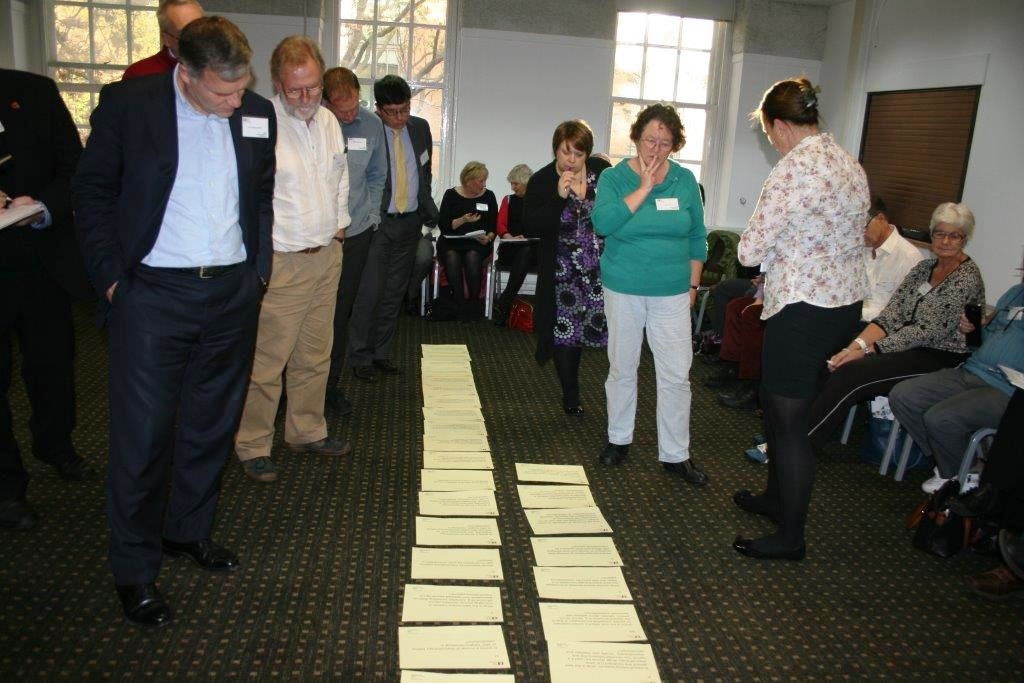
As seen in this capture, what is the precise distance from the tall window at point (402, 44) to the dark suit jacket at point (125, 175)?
5.89 metres

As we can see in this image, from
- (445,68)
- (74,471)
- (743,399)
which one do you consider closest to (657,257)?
(743,399)

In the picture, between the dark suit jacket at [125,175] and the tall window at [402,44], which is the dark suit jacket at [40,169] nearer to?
the dark suit jacket at [125,175]

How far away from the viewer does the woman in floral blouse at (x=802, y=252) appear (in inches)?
95.6

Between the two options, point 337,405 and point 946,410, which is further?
point 337,405

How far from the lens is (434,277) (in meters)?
6.57

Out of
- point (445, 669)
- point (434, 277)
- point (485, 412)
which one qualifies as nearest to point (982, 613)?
point (445, 669)

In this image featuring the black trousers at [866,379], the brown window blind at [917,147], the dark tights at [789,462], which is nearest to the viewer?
the dark tights at [789,462]

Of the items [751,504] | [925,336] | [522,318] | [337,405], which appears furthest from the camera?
[522,318]

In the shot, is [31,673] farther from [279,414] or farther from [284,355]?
[279,414]

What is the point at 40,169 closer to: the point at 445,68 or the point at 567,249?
Result: the point at 567,249

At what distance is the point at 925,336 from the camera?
3.65m

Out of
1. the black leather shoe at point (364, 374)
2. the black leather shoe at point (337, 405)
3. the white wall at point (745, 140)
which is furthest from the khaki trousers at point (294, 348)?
the white wall at point (745, 140)

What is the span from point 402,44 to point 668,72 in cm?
263

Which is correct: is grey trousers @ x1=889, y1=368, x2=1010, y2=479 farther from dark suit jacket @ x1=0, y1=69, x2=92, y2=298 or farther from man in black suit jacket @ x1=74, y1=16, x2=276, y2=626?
dark suit jacket @ x1=0, y1=69, x2=92, y2=298
